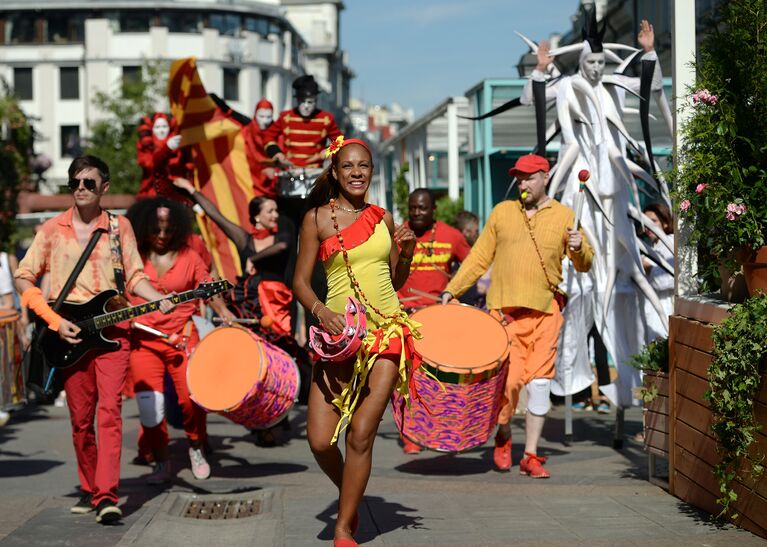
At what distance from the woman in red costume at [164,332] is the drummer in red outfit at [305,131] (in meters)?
2.88

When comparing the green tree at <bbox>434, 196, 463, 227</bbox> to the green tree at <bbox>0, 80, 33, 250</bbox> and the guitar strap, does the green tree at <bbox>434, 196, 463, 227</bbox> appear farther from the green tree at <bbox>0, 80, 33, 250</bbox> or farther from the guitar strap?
the guitar strap

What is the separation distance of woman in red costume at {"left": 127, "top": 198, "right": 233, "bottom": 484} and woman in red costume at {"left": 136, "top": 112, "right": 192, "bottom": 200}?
333cm

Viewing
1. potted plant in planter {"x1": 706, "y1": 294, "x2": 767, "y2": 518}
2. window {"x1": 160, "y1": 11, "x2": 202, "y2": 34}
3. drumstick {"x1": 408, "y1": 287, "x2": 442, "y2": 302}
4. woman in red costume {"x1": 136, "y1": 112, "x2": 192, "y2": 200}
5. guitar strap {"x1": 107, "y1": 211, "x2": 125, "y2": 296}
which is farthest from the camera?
window {"x1": 160, "y1": 11, "x2": 202, "y2": 34}

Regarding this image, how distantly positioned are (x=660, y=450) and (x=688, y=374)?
2.58 ft

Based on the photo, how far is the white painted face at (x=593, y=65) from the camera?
1059 centimetres

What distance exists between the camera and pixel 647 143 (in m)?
10.3

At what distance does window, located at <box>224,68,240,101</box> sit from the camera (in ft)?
276

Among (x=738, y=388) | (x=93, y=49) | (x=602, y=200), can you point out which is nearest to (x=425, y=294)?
(x=602, y=200)

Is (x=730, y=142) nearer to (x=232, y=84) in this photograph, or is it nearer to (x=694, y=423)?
(x=694, y=423)

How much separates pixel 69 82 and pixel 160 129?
7124 cm

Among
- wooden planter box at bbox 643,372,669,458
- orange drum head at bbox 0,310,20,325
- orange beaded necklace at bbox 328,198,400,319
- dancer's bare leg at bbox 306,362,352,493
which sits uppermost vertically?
orange beaded necklace at bbox 328,198,400,319

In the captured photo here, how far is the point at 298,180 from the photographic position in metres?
12.1

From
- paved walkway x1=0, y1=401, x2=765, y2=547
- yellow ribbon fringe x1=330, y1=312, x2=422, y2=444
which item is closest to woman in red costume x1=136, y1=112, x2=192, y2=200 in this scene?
paved walkway x1=0, y1=401, x2=765, y2=547

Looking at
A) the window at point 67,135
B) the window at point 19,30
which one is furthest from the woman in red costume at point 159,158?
the window at point 19,30
